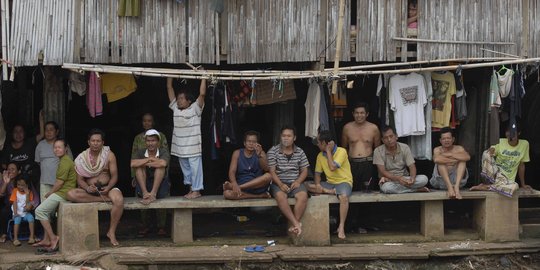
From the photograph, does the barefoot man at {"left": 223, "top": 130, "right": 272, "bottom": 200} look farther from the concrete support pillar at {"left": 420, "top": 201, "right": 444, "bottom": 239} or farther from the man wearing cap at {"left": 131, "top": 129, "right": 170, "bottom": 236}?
the concrete support pillar at {"left": 420, "top": 201, "right": 444, "bottom": 239}

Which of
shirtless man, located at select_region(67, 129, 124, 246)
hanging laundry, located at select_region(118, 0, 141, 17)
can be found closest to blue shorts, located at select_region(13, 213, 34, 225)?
shirtless man, located at select_region(67, 129, 124, 246)

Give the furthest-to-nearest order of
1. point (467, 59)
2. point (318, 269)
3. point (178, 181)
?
point (178, 181) → point (467, 59) → point (318, 269)

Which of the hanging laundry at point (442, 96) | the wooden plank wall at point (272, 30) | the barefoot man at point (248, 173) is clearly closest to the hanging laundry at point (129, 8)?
the wooden plank wall at point (272, 30)

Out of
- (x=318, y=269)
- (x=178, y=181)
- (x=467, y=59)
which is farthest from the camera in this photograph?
(x=178, y=181)

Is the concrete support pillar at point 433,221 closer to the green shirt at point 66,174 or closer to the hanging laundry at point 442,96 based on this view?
the hanging laundry at point 442,96

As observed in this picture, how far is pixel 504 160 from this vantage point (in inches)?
438

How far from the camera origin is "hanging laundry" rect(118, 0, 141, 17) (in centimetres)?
1039

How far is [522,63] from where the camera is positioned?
10883 mm

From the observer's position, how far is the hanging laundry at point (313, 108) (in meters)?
11.1

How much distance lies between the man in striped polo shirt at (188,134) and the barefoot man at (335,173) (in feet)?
5.46

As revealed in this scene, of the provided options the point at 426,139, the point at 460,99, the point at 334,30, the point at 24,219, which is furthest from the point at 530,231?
the point at 24,219

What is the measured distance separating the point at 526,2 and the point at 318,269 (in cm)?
495

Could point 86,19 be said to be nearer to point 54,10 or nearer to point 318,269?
point 54,10

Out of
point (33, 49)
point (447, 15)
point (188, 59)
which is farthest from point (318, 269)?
point (33, 49)
